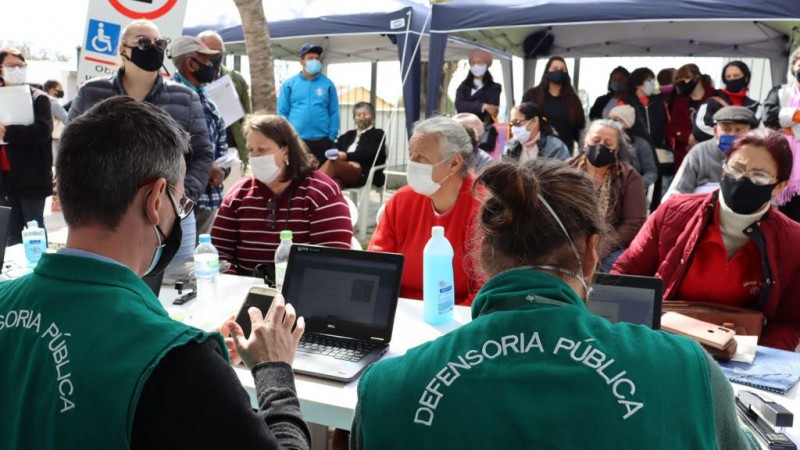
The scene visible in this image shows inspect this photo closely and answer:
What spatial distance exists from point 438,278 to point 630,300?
620mm

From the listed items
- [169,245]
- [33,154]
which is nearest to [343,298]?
[169,245]

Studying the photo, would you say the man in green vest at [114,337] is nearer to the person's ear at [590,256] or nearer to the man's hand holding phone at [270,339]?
the man's hand holding phone at [270,339]

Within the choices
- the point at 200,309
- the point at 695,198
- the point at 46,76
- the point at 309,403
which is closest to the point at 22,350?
the point at 309,403

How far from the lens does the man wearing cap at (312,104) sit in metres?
7.23

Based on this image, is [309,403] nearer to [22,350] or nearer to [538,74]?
[22,350]

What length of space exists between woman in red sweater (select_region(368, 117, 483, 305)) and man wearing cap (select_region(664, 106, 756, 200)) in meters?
1.93

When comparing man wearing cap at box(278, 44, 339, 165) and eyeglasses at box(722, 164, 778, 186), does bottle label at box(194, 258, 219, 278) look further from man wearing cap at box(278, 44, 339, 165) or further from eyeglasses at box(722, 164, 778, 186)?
man wearing cap at box(278, 44, 339, 165)

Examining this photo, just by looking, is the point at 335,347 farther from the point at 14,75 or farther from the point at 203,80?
the point at 14,75

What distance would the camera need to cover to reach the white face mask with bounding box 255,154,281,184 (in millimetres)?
2883

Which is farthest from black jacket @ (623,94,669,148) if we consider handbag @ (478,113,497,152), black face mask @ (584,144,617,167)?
black face mask @ (584,144,617,167)

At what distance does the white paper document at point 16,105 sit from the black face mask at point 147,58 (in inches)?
50.8

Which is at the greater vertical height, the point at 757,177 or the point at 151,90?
the point at 151,90

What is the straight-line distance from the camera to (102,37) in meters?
3.99

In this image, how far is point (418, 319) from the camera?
220 centimetres
